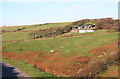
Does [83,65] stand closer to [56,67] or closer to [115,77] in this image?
[56,67]

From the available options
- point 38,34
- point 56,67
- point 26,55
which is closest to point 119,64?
point 56,67

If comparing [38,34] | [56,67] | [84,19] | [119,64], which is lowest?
[56,67]

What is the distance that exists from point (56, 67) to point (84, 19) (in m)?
114

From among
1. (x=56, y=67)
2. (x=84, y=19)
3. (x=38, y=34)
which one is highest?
(x=84, y=19)

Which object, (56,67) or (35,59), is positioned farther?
(35,59)

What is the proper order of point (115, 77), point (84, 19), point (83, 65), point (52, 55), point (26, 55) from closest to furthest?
point (115, 77), point (83, 65), point (52, 55), point (26, 55), point (84, 19)

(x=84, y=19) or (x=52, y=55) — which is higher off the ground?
(x=84, y=19)

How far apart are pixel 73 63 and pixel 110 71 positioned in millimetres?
9886

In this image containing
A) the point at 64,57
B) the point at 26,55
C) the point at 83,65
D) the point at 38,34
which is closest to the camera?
the point at 83,65

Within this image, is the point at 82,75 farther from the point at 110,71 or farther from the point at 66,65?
the point at 66,65

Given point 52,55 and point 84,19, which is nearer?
point 52,55

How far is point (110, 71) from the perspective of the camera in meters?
20.2

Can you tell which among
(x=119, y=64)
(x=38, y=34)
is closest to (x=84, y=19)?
(x=38, y=34)

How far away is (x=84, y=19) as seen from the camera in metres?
135
